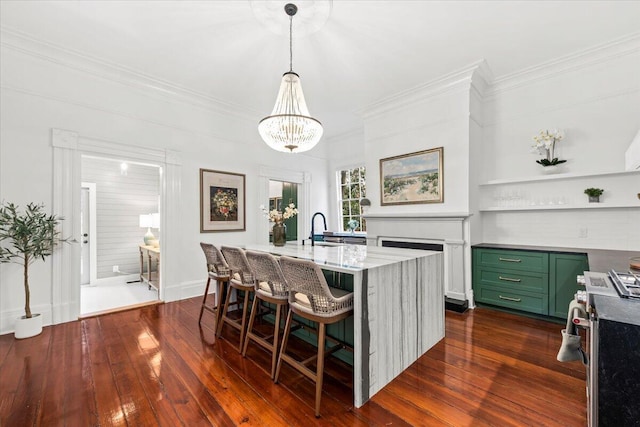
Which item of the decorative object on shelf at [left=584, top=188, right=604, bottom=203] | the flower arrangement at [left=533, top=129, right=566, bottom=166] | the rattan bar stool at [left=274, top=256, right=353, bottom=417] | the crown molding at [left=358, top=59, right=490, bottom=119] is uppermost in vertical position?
the crown molding at [left=358, top=59, right=490, bottom=119]

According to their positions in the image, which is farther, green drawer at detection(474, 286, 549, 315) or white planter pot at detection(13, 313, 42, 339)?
green drawer at detection(474, 286, 549, 315)

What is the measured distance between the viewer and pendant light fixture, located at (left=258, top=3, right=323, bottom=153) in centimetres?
262

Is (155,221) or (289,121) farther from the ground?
(289,121)

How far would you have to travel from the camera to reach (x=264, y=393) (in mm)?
1942

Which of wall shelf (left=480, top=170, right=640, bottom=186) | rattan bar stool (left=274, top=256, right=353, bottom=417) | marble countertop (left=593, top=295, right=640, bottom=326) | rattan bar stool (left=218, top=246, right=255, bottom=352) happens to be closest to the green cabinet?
wall shelf (left=480, top=170, right=640, bottom=186)

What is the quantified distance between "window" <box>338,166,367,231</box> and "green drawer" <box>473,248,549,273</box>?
2703mm

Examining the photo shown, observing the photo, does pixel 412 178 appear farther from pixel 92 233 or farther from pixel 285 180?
pixel 92 233

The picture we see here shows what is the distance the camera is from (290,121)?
2.62m

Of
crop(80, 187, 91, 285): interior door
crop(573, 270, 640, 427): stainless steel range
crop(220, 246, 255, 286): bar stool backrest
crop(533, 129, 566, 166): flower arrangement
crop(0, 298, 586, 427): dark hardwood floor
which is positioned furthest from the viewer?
crop(80, 187, 91, 285): interior door

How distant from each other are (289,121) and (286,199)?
4.13 m

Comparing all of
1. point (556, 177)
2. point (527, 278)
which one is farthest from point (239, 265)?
point (556, 177)

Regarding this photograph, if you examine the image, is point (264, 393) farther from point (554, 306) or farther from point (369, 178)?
point (369, 178)

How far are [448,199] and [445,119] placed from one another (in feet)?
3.66

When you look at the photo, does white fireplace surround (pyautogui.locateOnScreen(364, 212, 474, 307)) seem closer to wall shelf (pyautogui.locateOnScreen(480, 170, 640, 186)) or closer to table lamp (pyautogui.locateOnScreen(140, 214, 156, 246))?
wall shelf (pyautogui.locateOnScreen(480, 170, 640, 186))
